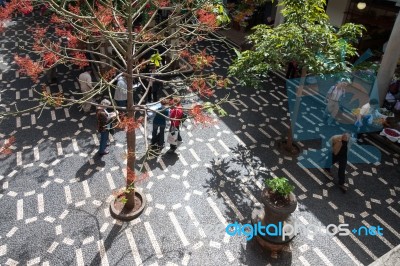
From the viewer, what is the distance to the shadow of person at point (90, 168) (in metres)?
7.91

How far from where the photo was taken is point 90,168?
8.17 m

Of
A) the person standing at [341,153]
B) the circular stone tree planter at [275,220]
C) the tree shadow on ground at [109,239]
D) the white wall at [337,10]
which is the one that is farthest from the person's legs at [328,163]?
the white wall at [337,10]

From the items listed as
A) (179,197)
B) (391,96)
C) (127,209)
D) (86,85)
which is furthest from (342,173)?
(86,85)

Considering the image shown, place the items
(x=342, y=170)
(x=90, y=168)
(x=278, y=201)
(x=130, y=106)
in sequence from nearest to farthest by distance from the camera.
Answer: (x=130, y=106), (x=278, y=201), (x=342, y=170), (x=90, y=168)

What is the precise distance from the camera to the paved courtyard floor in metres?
6.29

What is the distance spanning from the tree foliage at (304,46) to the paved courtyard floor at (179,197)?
249cm

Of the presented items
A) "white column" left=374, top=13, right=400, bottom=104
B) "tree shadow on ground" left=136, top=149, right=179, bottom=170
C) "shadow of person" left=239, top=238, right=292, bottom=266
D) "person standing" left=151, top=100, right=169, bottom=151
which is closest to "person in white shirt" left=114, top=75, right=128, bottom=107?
"person standing" left=151, top=100, right=169, bottom=151

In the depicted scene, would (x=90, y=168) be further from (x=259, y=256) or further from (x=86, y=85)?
(x=259, y=256)

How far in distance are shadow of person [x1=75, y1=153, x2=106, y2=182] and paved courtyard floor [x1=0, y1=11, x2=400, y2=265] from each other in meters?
0.03

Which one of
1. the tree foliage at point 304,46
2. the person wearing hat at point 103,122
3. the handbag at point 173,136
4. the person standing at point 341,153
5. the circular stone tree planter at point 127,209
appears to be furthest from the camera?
the handbag at point 173,136

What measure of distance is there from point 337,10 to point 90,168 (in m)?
13.0

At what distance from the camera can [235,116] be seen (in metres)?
10.8

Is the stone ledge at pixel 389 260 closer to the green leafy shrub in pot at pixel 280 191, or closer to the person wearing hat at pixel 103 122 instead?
the green leafy shrub in pot at pixel 280 191

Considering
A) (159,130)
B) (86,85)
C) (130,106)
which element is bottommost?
(159,130)
